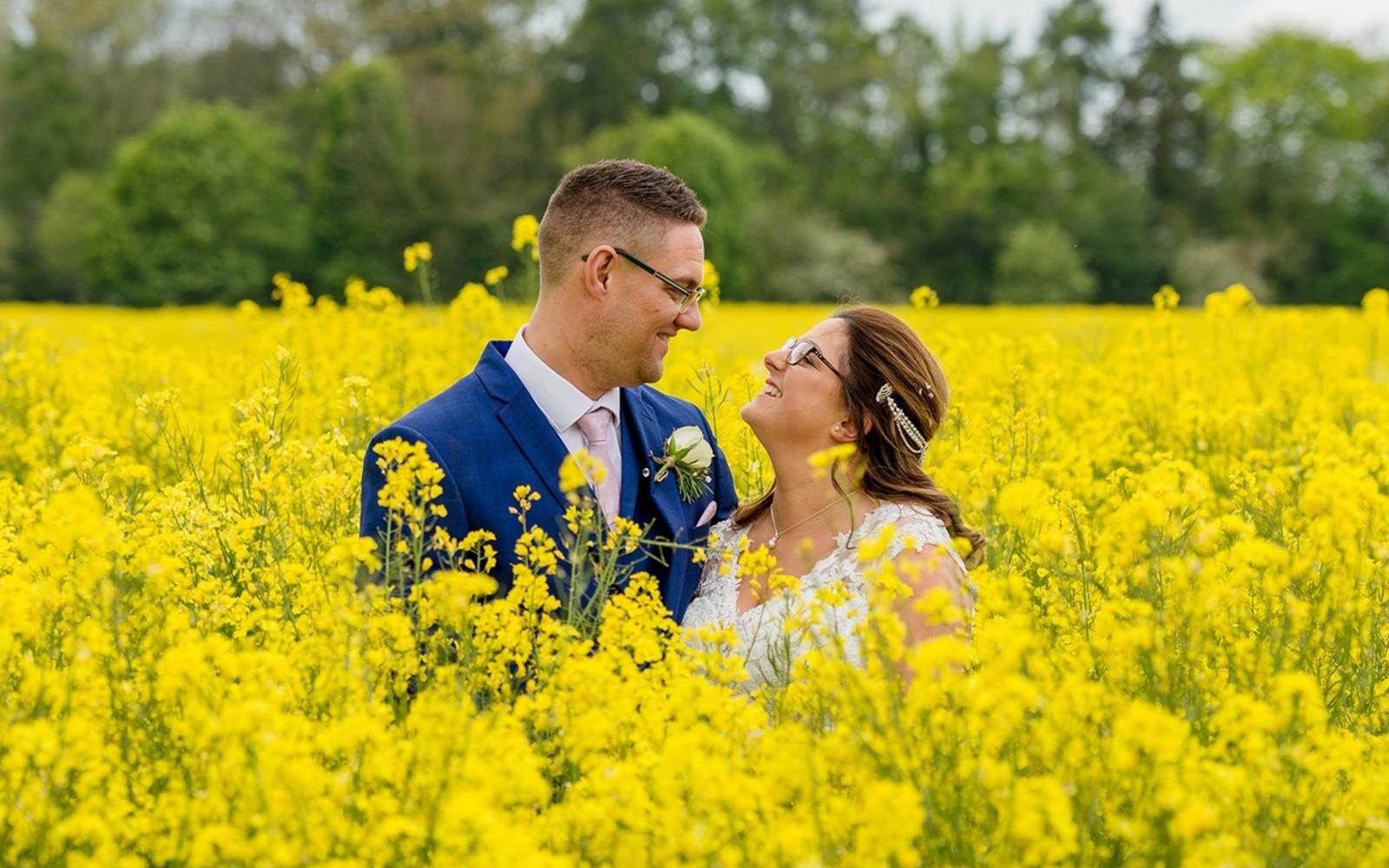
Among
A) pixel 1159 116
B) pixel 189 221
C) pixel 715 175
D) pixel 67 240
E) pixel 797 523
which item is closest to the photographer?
pixel 797 523

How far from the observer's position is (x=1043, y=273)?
3866 centimetres

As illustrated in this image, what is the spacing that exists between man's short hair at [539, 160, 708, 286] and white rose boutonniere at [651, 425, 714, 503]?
612mm

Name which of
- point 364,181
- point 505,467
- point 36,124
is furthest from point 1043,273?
point 505,467

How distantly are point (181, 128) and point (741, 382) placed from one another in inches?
1330

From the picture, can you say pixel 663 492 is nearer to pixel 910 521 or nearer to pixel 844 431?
pixel 844 431

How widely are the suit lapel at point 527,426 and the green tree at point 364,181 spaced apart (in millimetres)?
32787

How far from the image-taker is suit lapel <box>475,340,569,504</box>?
4.36 m

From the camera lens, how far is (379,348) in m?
7.95

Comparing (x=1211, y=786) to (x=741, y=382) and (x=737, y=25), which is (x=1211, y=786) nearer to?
(x=741, y=382)

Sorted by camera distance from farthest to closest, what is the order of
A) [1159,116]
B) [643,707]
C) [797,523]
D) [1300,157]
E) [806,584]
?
[1159,116]
[1300,157]
[797,523]
[806,584]
[643,707]

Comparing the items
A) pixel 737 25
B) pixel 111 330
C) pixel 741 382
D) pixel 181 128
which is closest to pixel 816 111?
pixel 737 25

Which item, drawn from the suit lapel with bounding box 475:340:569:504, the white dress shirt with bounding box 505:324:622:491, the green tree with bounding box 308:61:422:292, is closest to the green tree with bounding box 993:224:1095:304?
the green tree with bounding box 308:61:422:292

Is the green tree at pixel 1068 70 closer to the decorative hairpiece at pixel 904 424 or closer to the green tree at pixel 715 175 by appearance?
the green tree at pixel 715 175

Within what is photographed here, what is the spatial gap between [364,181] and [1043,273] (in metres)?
17.4
